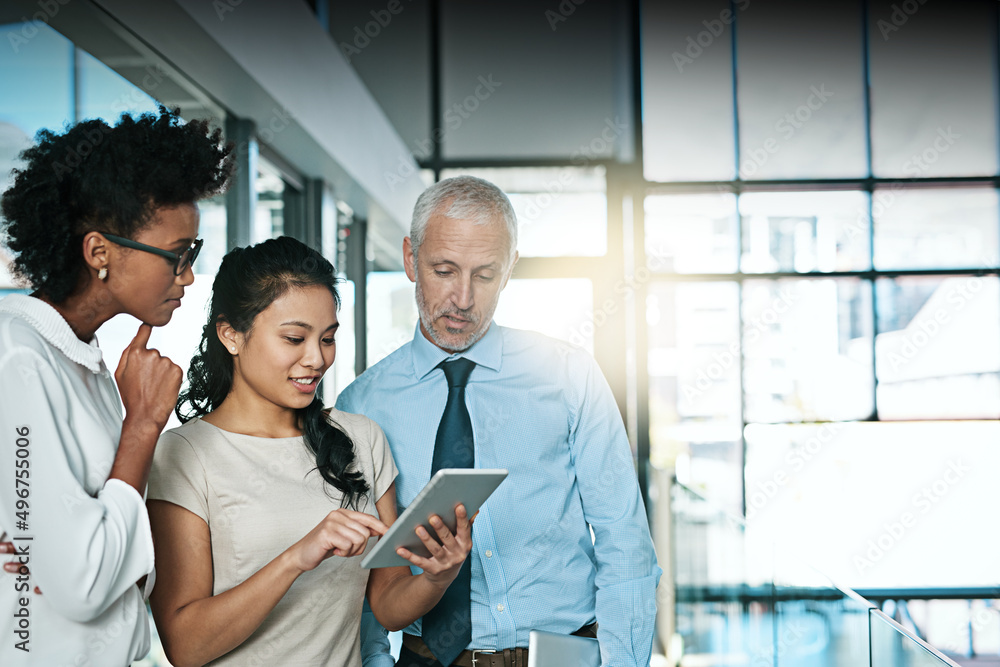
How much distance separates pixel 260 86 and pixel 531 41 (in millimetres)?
4672

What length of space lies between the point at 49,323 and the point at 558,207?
6.34m

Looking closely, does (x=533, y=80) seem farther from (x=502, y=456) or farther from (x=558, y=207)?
(x=502, y=456)

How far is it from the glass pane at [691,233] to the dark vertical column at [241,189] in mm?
4324

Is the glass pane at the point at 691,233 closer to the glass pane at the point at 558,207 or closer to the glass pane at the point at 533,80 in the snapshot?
the glass pane at the point at 558,207

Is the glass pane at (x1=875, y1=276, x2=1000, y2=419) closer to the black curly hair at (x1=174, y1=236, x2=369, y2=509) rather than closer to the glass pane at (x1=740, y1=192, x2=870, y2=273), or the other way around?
the glass pane at (x1=740, y1=192, x2=870, y2=273)

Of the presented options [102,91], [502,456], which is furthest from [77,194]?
[102,91]

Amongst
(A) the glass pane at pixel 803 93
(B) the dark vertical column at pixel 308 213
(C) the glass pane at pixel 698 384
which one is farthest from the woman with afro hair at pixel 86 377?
(A) the glass pane at pixel 803 93

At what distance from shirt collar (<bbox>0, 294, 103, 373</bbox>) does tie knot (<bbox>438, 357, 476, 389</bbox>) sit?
0.80 meters

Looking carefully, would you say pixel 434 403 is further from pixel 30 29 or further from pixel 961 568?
pixel 961 568

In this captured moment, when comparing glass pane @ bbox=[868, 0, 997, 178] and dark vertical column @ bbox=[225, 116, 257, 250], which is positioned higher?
glass pane @ bbox=[868, 0, 997, 178]

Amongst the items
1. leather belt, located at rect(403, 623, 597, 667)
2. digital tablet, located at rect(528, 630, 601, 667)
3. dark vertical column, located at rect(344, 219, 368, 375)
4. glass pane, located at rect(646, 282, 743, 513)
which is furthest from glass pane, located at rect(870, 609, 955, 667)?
glass pane, located at rect(646, 282, 743, 513)

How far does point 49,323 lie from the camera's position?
3.51 feet

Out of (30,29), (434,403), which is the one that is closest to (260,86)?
(30,29)

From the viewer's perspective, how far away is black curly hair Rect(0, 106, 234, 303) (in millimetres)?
1101
